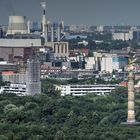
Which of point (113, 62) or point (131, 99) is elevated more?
point (113, 62)

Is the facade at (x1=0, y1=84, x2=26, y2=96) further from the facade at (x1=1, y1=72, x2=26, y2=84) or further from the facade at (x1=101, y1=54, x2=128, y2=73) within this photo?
the facade at (x1=101, y1=54, x2=128, y2=73)

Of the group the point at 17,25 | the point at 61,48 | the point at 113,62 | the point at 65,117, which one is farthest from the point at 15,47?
the point at 65,117

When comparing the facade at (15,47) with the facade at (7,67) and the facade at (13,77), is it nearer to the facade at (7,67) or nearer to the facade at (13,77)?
the facade at (7,67)

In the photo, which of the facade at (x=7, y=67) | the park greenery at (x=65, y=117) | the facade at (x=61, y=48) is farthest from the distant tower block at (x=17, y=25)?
the park greenery at (x=65, y=117)

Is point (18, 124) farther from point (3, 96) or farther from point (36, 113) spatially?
point (3, 96)

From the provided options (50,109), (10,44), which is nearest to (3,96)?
(50,109)

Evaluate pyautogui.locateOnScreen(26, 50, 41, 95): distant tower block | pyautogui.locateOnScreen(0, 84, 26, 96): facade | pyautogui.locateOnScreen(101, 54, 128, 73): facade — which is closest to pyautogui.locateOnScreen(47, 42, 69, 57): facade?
pyautogui.locateOnScreen(101, 54, 128, 73): facade

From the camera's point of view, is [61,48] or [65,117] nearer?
[65,117]

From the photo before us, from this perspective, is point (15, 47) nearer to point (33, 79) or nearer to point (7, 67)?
point (7, 67)

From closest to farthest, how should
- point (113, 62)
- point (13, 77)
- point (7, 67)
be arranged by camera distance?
point (13, 77), point (7, 67), point (113, 62)
